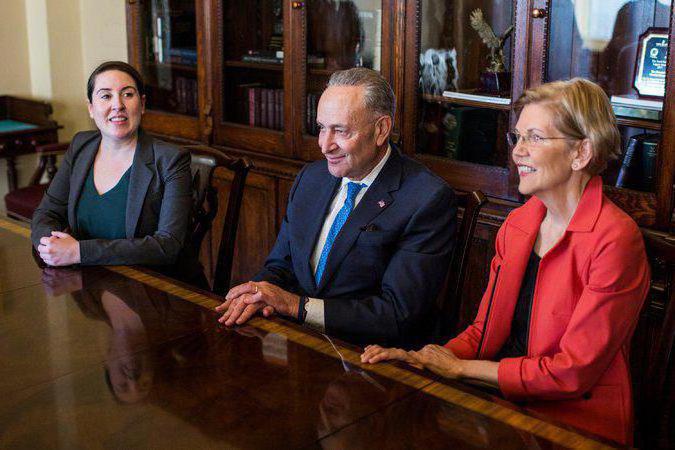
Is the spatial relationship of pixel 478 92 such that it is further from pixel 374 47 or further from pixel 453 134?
pixel 374 47

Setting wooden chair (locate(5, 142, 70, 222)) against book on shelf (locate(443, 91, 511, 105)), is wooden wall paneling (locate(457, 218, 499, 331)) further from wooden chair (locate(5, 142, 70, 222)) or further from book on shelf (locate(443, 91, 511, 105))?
wooden chair (locate(5, 142, 70, 222))

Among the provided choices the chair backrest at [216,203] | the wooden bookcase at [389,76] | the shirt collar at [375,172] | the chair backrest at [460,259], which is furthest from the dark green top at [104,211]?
the wooden bookcase at [389,76]

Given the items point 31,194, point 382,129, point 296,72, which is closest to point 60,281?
point 382,129

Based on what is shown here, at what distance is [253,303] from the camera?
1913 millimetres

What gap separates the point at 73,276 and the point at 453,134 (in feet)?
5.05

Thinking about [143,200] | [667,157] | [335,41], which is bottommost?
[143,200]

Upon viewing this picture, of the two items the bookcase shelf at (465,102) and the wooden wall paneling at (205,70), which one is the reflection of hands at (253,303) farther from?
the wooden wall paneling at (205,70)

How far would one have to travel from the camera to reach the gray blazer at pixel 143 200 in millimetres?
2471

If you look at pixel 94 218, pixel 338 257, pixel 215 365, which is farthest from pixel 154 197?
pixel 215 365

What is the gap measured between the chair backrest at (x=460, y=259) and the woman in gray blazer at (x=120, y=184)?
0.84 metres

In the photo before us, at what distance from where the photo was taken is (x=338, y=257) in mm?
2209

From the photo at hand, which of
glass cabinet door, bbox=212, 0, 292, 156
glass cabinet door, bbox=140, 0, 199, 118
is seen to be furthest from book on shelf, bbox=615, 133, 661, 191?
glass cabinet door, bbox=140, 0, 199, 118

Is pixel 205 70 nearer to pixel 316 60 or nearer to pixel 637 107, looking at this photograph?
pixel 316 60

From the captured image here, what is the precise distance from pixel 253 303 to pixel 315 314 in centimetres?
23
